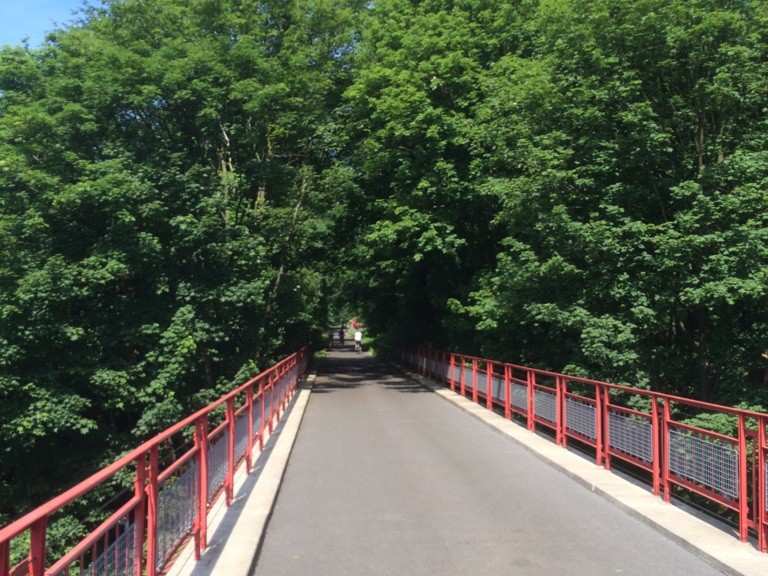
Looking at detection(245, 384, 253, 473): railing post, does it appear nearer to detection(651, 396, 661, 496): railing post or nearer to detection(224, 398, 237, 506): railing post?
detection(224, 398, 237, 506): railing post

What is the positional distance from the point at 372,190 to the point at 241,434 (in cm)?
1896

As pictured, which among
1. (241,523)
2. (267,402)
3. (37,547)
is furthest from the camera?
(267,402)

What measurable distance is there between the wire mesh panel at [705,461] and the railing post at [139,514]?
4.76 meters

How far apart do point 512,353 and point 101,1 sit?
1666 cm

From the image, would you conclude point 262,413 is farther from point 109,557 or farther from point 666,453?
point 109,557

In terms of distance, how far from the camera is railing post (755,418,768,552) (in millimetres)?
5574

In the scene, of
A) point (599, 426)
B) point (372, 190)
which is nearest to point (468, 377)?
point (599, 426)

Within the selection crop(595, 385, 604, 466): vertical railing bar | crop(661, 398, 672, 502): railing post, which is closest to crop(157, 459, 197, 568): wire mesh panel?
crop(661, 398, 672, 502): railing post

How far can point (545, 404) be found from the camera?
11898mm

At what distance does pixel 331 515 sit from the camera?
23.1 ft

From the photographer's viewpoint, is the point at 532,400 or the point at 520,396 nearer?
the point at 532,400

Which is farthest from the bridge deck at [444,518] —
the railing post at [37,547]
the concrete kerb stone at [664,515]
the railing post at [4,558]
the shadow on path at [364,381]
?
the shadow on path at [364,381]

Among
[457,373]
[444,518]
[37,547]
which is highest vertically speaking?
[37,547]

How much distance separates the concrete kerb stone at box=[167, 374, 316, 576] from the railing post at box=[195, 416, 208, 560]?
0.09m
